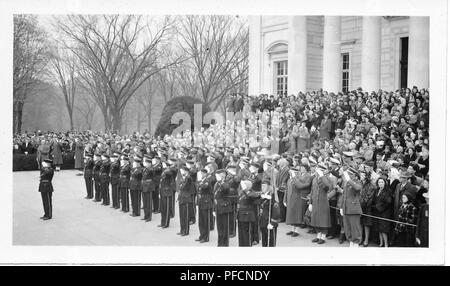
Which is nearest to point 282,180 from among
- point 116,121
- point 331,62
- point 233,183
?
point 233,183

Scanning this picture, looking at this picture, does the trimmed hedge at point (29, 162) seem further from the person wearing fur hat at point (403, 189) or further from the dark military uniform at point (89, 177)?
the person wearing fur hat at point (403, 189)

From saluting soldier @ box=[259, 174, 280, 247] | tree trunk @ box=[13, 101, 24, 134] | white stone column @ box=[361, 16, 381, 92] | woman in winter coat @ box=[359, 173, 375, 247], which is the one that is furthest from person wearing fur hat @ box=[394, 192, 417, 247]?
tree trunk @ box=[13, 101, 24, 134]

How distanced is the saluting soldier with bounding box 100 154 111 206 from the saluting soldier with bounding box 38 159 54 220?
5.29 ft

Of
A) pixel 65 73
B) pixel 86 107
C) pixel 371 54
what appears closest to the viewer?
pixel 65 73

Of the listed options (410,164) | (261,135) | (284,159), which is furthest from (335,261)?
(261,135)

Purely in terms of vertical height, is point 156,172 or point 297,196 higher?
point 156,172

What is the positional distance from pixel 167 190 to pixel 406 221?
14.8 feet

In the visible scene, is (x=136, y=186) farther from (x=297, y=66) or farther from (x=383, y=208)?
(x=297, y=66)

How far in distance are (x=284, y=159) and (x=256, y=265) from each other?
265 cm

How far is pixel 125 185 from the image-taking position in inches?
427

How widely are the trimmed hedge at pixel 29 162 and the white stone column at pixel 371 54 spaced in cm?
827

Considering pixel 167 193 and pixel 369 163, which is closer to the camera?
pixel 369 163

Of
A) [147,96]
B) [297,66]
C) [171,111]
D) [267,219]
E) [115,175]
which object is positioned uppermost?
[297,66]
